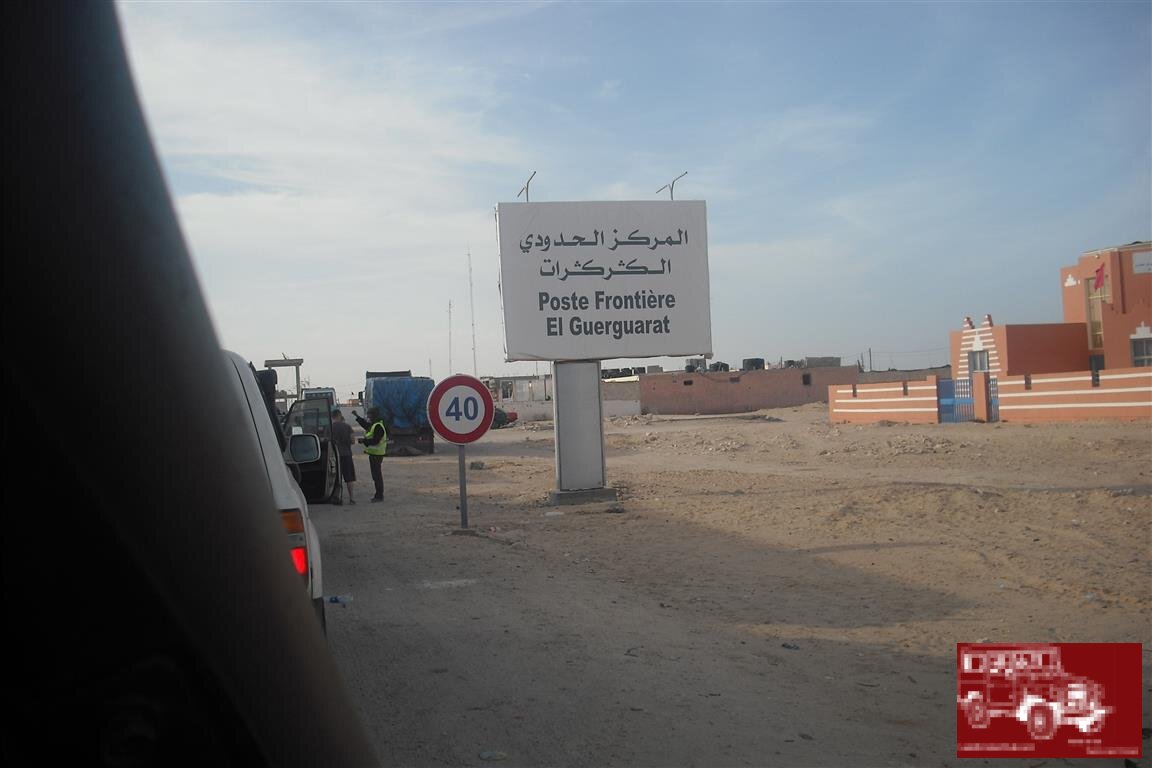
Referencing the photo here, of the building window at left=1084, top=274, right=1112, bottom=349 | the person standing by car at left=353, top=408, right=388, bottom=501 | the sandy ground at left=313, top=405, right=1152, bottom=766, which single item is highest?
the building window at left=1084, top=274, right=1112, bottom=349

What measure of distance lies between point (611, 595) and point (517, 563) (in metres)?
1.86

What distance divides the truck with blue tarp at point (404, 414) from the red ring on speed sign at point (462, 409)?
22.3 metres

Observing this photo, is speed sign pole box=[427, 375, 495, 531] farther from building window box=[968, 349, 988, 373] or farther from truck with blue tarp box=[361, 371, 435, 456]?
building window box=[968, 349, 988, 373]

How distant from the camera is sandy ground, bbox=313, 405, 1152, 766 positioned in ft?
15.7

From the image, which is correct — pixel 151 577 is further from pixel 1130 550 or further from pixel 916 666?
pixel 1130 550

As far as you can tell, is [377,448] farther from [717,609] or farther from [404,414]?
[404,414]

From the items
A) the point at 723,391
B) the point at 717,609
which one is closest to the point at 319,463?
the point at 717,609

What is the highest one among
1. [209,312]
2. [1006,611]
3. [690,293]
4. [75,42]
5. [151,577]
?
[690,293]

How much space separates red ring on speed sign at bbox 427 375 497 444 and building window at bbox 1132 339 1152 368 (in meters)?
34.2

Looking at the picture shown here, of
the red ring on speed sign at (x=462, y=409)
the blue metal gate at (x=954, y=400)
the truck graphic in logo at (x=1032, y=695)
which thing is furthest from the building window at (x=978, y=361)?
the truck graphic in logo at (x=1032, y=695)

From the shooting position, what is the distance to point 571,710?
505cm

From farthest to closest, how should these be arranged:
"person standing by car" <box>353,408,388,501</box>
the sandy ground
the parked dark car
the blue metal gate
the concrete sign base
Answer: the blue metal gate < "person standing by car" <box>353,408,388,501</box> < the concrete sign base < the parked dark car < the sandy ground

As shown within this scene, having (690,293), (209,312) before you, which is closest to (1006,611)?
(209,312)

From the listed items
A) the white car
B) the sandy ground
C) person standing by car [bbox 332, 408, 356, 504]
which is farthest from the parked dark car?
the white car
